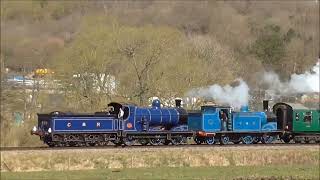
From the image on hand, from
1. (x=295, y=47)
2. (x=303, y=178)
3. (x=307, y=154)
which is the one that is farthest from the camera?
(x=295, y=47)

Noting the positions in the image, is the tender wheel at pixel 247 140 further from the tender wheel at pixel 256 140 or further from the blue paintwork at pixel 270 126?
the blue paintwork at pixel 270 126

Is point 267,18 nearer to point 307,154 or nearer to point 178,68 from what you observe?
point 178,68

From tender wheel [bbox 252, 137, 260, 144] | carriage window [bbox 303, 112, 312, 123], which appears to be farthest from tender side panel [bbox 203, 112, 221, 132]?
carriage window [bbox 303, 112, 312, 123]

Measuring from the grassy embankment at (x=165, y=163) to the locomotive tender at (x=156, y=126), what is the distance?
11.6 feet

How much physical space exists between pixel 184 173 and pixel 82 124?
978 centimetres

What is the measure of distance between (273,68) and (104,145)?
67986 millimetres

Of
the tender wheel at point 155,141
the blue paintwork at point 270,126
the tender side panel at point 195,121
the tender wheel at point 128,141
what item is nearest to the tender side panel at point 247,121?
the blue paintwork at point 270,126

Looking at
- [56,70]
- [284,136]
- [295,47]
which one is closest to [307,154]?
[284,136]

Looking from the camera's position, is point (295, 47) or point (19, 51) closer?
point (19, 51)

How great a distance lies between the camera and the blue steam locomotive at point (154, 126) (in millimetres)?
42406

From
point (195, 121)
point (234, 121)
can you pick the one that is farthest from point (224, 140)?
point (195, 121)

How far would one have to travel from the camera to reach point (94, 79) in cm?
6794

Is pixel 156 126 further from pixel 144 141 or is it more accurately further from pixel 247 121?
pixel 247 121

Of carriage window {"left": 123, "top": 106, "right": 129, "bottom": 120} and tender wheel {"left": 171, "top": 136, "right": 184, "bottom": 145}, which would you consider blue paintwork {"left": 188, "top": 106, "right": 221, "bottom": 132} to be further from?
carriage window {"left": 123, "top": 106, "right": 129, "bottom": 120}
